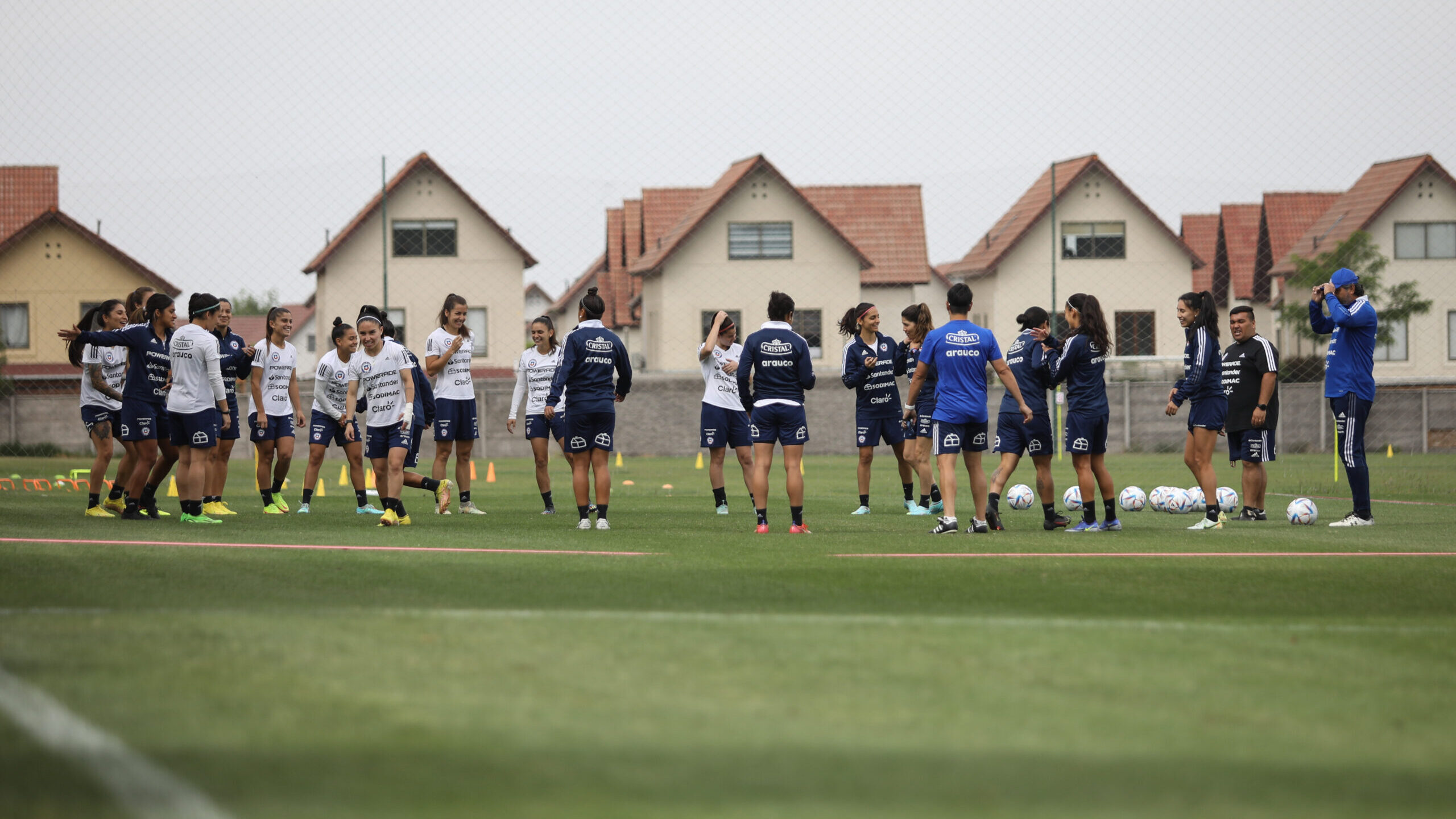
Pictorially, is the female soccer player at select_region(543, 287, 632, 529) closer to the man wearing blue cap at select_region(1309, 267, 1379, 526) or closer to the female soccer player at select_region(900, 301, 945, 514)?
the female soccer player at select_region(900, 301, 945, 514)

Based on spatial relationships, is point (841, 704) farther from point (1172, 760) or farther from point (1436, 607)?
point (1436, 607)

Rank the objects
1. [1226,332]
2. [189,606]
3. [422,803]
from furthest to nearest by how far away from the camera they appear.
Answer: [1226,332] → [189,606] → [422,803]

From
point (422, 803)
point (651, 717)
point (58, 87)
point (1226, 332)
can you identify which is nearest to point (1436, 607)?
point (651, 717)

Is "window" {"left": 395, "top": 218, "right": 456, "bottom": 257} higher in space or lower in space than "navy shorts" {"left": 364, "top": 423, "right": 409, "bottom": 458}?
higher

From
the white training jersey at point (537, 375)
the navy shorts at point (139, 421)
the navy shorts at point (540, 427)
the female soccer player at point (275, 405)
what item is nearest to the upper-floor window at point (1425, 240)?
the white training jersey at point (537, 375)

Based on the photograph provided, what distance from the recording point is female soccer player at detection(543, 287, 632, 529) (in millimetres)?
12180

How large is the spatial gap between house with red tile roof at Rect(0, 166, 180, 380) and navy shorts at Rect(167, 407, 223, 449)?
1993 cm

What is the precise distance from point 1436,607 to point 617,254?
40.6 m

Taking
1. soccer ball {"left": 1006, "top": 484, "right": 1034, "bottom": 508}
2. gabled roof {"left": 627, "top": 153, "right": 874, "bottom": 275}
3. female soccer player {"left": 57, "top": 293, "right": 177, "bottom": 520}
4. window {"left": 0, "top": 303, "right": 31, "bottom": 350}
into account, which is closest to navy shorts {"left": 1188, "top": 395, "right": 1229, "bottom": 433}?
soccer ball {"left": 1006, "top": 484, "right": 1034, "bottom": 508}

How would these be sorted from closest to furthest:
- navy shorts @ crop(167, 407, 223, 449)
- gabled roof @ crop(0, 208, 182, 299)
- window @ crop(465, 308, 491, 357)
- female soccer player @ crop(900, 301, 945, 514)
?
navy shorts @ crop(167, 407, 223, 449) → female soccer player @ crop(900, 301, 945, 514) → gabled roof @ crop(0, 208, 182, 299) → window @ crop(465, 308, 491, 357)

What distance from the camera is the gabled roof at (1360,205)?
42562 mm

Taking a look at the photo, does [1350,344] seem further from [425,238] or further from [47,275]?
[47,275]

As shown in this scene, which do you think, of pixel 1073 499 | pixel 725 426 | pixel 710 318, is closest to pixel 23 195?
pixel 710 318

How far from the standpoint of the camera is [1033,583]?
827cm
